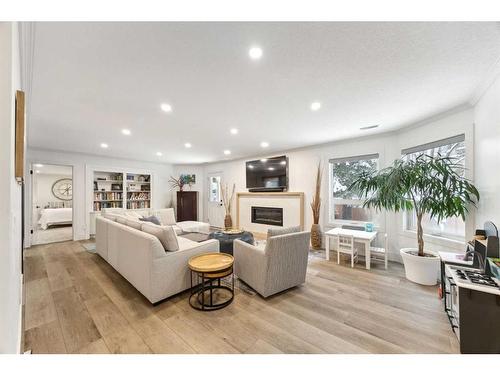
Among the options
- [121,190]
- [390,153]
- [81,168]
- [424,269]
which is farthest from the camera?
[121,190]

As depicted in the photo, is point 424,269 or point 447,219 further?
point 447,219

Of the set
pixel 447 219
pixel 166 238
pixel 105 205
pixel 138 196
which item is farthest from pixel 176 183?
pixel 447 219

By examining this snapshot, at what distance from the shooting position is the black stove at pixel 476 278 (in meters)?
1.50

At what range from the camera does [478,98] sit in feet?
7.25

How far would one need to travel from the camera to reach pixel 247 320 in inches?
75.1

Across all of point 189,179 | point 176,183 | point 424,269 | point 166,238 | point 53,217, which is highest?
point 189,179

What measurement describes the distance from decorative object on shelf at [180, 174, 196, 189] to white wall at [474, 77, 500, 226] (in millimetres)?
6831

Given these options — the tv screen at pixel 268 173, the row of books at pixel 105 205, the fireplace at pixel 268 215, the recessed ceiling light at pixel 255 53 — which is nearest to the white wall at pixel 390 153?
the tv screen at pixel 268 173

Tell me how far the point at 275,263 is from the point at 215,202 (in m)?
4.97

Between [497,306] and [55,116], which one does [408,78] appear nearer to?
[497,306]

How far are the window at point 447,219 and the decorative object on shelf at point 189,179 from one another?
6.14m

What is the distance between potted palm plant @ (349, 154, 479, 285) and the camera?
7.56 feet

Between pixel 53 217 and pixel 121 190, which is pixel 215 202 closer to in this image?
pixel 121 190

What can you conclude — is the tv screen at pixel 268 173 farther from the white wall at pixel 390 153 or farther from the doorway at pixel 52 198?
the doorway at pixel 52 198
